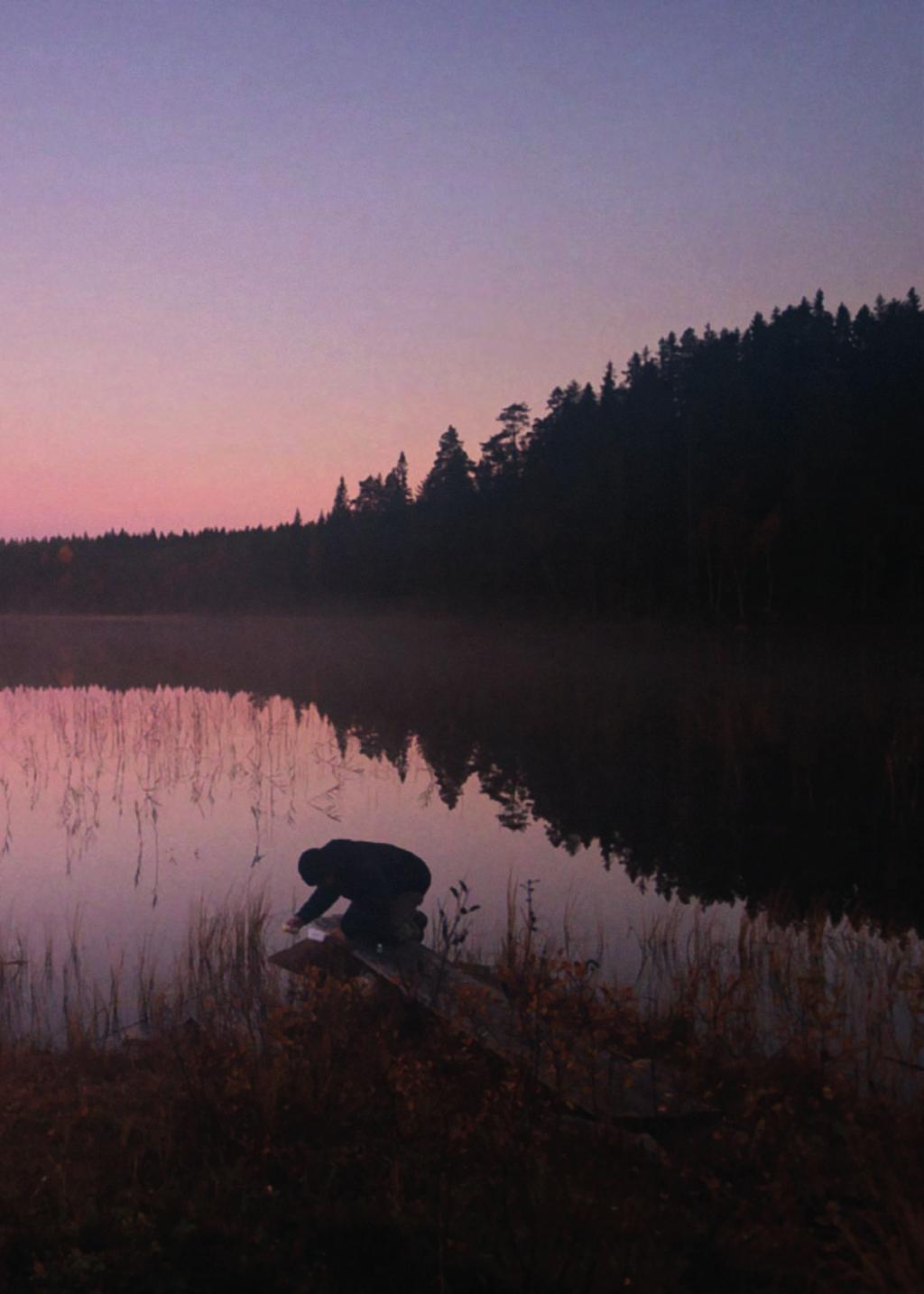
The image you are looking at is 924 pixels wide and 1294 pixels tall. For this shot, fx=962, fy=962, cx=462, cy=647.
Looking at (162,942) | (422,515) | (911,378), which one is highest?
(911,378)

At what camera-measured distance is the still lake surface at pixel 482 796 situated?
38.8 feet

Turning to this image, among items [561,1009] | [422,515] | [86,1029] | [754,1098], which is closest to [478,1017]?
[561,1009]

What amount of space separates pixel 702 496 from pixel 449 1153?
7045cm

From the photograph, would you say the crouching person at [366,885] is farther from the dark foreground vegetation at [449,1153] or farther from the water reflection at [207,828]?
the water reflection at [207,828]

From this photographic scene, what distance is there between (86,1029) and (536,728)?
2024 centimetres

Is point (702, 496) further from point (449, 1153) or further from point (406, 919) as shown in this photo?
point (449, 1153)

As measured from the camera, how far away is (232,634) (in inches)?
3248

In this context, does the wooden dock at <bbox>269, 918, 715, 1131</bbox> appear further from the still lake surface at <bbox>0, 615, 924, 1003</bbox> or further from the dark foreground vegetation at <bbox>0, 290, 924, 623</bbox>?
the dark foreground vegetation at <bbox>0, 290, 924, 623</bbox>

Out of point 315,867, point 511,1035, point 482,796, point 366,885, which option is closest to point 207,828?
point 482,796

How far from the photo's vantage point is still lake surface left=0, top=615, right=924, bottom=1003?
1182 cm

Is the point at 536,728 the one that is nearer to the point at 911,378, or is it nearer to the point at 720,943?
the point at 720,943

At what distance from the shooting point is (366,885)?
8484mm

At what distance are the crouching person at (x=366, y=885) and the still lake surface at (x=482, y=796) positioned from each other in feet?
5.56

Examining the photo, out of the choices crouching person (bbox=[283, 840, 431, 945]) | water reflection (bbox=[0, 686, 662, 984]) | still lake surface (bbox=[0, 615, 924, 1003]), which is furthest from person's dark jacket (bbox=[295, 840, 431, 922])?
water reflection (bbox=[0, 686, 662, 984])
